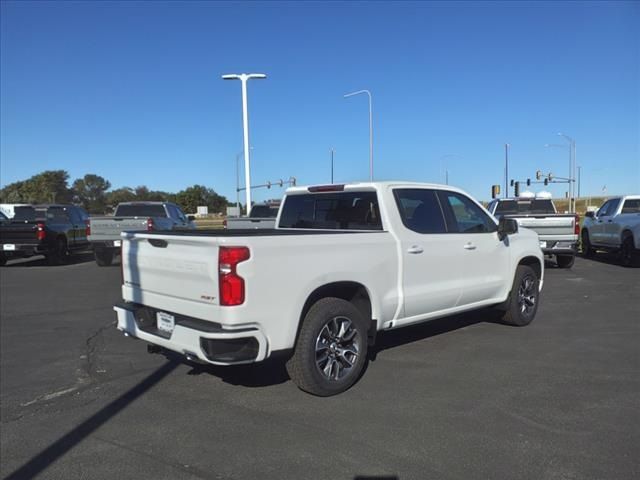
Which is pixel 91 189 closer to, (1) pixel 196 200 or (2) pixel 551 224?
(1) pixel 196 200

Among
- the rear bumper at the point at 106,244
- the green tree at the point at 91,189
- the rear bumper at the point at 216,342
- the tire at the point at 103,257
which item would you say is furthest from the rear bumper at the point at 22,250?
the green tree at the point at 91,189

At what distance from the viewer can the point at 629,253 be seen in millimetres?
13539

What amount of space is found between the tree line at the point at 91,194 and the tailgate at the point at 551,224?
→ 95.8 m

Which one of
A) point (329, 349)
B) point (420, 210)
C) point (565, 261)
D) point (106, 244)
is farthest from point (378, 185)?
point (106, 244)

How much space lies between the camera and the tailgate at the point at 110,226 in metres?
14.1

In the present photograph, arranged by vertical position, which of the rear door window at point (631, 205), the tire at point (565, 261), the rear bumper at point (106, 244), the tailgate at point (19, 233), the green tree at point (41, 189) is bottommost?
the tire at point (565, 261)

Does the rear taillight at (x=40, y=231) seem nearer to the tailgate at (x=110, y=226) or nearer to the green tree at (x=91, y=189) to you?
the tailgate at (x=110, y=226)

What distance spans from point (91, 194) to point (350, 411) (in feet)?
539

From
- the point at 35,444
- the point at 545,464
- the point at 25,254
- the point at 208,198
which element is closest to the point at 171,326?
the point at 35,444

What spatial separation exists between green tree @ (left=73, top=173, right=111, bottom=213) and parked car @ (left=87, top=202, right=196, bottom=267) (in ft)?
438

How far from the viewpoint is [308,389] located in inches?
173

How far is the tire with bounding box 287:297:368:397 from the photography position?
14.1ft

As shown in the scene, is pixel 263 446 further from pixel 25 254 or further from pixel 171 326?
pixel 25 254

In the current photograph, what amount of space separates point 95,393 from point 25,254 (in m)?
12.4
